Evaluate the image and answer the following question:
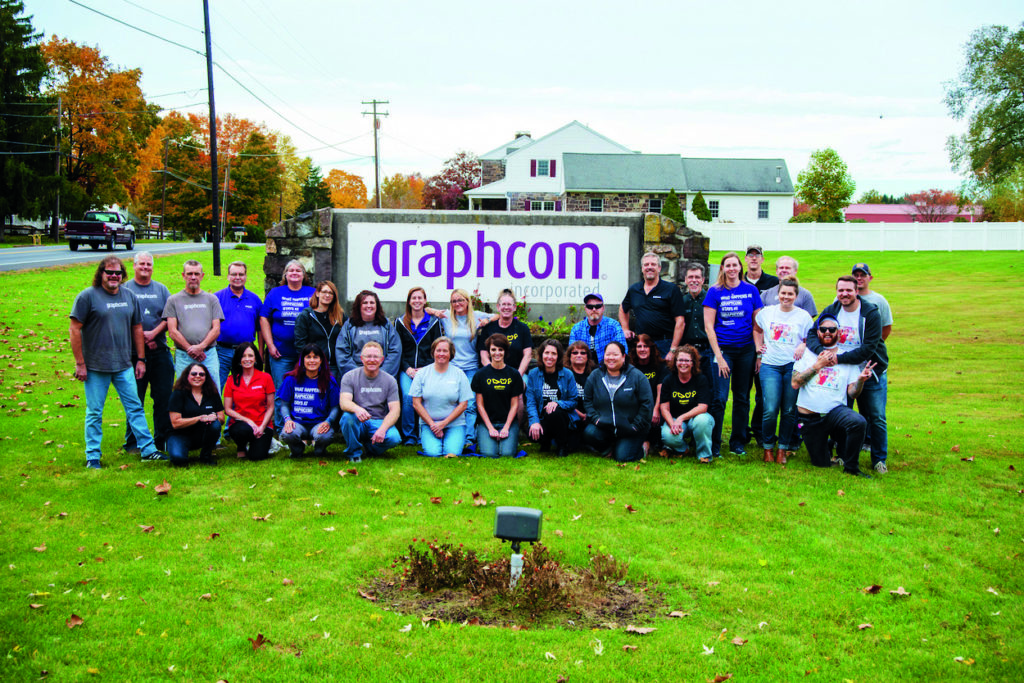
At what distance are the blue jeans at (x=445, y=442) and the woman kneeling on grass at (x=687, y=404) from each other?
1999mm

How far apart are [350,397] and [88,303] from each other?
95.7 inches

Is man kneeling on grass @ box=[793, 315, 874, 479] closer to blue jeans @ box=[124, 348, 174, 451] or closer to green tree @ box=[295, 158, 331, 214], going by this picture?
blue jeans @ box=[124, 348, 174, 451]

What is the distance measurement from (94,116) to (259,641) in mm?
46628

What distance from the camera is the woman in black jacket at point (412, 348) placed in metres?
8.33

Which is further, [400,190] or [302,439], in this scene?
[400,190]

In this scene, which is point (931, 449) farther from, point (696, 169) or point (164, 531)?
point (696, 169)

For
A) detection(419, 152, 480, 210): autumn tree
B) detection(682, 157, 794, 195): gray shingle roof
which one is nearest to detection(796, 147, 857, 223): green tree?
detection(682, 157, 794, 195): gray shingle roof

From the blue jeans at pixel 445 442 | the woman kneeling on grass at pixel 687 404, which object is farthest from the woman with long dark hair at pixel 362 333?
the woman kneeling on grass at pixel 687 404

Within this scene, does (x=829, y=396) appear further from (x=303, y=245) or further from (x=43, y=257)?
(x=43, y=257)

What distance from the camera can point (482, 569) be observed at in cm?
481

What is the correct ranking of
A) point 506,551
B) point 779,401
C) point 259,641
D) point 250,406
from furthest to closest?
point 779,401
point 250,406
point 506,551
point 259,641

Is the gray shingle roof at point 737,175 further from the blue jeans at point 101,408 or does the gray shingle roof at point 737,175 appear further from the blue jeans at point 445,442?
the blue jeans at point 101,408

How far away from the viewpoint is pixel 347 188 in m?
78.6

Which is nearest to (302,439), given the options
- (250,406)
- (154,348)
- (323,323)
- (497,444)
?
(250,406)
